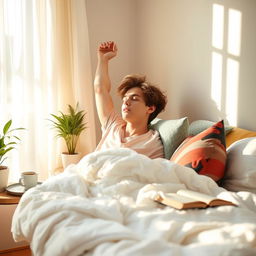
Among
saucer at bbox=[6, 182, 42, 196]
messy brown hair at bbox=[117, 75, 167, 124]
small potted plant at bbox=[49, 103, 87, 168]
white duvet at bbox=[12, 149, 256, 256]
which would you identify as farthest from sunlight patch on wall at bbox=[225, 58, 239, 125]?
saucer at bbox=[6, 182, 42, 196]

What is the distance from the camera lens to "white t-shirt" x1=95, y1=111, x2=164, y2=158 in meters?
2.37

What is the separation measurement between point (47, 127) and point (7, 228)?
937mm

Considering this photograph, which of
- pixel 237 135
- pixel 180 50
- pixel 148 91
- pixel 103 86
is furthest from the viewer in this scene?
pixel 180 50

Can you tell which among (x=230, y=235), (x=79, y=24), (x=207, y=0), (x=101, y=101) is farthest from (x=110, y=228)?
(x=79, y=24)

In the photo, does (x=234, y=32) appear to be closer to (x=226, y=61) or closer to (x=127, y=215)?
(x=226, y=61)

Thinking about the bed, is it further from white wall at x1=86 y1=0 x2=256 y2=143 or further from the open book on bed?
white wall at x1=86 y1=0 x2=256 y2=143

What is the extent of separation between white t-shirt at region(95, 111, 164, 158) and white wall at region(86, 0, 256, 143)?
49 cm

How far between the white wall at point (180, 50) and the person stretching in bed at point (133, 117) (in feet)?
1.24

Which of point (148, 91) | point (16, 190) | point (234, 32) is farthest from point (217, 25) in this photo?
point (16, 190)

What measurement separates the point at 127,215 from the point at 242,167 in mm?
732

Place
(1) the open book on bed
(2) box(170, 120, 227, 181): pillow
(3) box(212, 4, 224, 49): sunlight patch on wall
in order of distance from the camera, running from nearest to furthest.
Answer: (1) the open book on bed, (2) box(170, 120, 227, 181): pillow, (3) box(212, 4, 224, 49): sunlight patch on wall

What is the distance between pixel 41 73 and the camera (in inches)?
126

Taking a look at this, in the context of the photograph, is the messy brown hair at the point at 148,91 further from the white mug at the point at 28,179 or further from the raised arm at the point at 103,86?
the white mug at the point at 28,179

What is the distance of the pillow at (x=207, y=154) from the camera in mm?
1885
